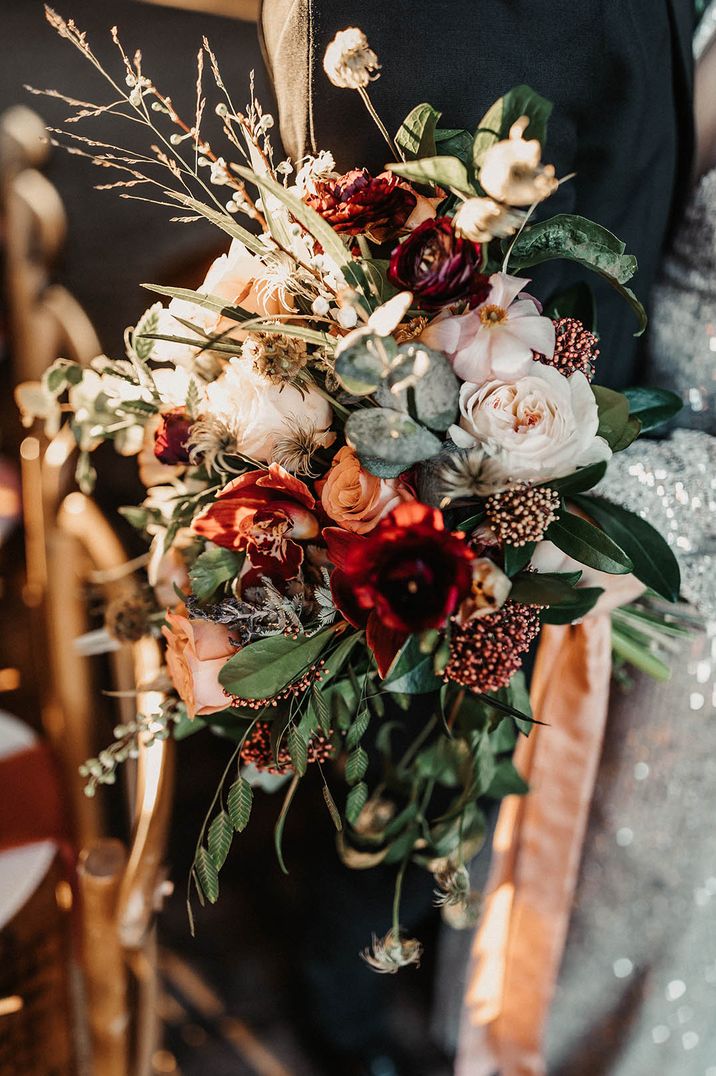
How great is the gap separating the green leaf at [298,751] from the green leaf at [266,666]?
4cm

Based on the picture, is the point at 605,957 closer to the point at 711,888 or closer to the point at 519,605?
the point at 711,888

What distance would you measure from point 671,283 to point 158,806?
2.62 feet

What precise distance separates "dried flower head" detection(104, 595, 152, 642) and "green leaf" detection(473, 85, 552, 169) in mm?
504

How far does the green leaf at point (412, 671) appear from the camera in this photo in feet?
1.65

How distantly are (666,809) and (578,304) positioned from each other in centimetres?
75

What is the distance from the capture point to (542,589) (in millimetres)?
526

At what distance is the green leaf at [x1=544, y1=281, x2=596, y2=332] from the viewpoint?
66 centimetres

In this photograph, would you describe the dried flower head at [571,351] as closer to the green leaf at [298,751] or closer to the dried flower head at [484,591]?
the dried flower head at [484,591]

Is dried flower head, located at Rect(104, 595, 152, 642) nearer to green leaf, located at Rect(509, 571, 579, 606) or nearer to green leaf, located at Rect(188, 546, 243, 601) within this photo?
green leaf, located at Rect(188, 546, 243, 601)

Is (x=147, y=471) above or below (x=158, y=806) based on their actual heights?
above

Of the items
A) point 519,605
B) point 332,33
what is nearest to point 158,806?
point 519,605

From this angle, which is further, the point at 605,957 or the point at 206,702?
the point at 605,957

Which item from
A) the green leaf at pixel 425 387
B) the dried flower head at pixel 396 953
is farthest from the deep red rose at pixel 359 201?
the dried flower head at pixel 396 953

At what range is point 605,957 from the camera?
1.14 metres
